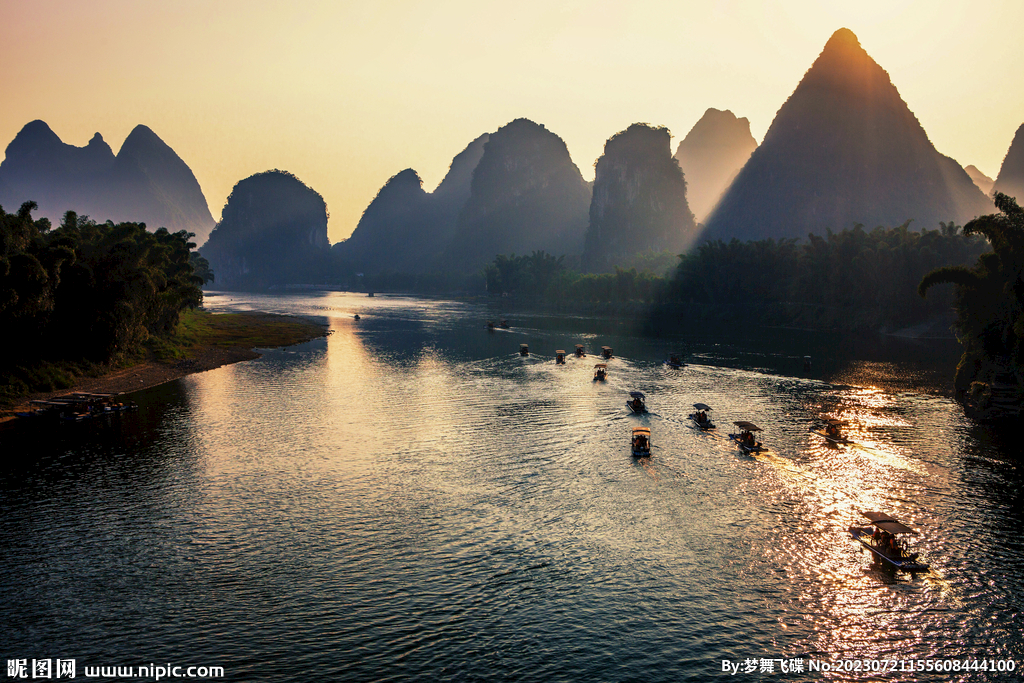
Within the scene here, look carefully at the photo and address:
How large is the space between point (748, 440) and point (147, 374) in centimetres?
8526

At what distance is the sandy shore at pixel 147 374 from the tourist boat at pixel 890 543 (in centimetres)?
7948

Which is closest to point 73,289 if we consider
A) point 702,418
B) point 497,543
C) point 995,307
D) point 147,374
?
point 147,374

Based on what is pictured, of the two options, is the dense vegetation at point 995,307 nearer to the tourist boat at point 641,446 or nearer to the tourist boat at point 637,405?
the tourist boat at point 637,405

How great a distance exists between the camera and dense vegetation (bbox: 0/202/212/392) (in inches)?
2586

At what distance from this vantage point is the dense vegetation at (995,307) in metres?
69.6

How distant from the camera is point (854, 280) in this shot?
162250 mm

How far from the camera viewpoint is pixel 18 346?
77000mm

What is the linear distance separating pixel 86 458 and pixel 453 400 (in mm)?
40592

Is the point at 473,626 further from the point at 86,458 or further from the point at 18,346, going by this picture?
the point at 18,346

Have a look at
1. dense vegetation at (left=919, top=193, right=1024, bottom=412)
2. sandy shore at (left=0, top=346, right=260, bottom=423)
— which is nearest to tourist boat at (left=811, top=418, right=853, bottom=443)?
dense vegetation at (left=919, top=193, right=1024, bottom=412)

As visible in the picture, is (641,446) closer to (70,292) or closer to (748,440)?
(748,440)

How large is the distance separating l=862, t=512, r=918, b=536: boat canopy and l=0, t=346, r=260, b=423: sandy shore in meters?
79.5

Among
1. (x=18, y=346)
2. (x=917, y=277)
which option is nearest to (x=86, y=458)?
(x=18, y=346)

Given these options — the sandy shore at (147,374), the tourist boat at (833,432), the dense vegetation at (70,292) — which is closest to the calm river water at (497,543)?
the tourist boat at (833,432)
